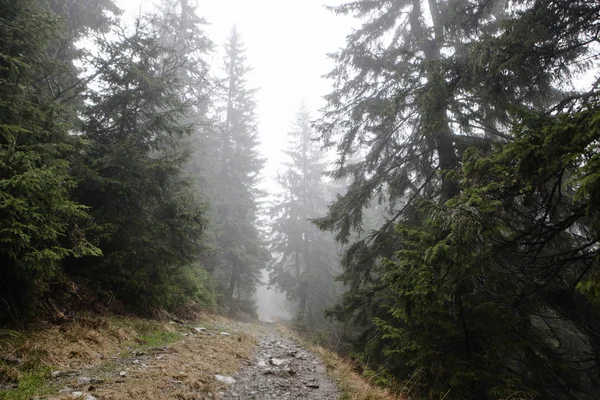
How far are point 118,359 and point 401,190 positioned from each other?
29.3 ft

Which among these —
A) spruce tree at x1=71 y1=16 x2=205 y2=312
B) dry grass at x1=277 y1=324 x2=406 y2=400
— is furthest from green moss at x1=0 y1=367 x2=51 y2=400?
dry grass at x1=277 y1=324 x2=406 y2=400

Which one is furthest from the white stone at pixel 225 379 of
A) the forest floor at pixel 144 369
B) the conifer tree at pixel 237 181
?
the conifer tree at pixel 237 181

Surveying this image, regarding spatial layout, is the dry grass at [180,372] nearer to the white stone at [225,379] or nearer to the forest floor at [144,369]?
the forest floor at [144,369]

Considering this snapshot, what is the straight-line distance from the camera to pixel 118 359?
5.28 metres

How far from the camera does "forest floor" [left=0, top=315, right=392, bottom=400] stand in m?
3.76

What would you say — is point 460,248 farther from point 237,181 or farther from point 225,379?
point 237,181

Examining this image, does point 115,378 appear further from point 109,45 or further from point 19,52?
point 109,45

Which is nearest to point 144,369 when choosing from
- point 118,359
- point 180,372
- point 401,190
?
point 180,372

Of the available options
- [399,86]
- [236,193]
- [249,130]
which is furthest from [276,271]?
[399,86]

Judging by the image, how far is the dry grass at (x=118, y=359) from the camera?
387 cm

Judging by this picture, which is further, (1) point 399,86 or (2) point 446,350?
(1) point 399,86

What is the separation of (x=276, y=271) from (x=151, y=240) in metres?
20.0

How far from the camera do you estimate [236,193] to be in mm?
24438

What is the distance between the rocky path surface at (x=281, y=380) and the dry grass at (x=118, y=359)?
37 centimetres
